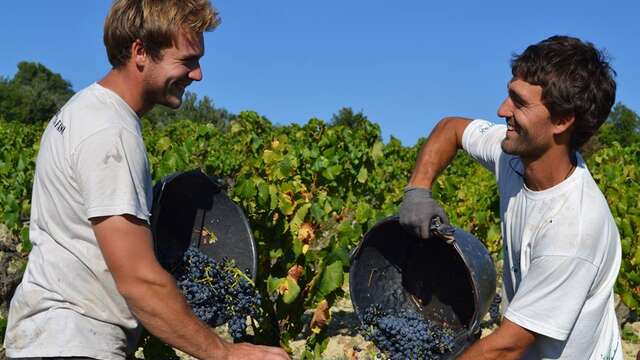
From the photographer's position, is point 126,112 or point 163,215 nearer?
point 126,112

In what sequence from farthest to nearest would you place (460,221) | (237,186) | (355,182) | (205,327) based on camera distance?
(355,182) < (460,221) < (237,186) < (205,327)

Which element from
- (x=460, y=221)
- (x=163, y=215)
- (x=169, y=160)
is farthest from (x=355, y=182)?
(x=163, y=215)

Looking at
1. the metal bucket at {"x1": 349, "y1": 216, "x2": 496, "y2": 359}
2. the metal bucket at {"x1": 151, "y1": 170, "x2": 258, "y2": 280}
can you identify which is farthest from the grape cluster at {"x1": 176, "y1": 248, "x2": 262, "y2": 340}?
the metal bucket at {"x1": 349, "y1": 216, "x2": 496, "y2": 359}

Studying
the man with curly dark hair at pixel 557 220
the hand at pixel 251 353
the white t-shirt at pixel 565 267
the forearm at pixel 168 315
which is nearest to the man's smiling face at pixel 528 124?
the man with curly dark hair at pixel 557 220

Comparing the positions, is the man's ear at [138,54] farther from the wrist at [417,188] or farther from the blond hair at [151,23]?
Result: the wrist at [417,188]

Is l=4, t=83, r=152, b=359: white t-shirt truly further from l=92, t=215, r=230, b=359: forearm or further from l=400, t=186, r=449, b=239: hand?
l=400, t=186, r=449, b=239: hand

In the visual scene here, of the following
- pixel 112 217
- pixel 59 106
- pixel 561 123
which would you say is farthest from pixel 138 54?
pixel 59 106

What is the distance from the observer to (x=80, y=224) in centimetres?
201

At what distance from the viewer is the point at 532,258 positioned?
2252mm

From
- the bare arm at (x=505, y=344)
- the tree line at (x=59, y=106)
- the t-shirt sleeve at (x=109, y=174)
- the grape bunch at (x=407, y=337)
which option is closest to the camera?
the t-shirt sleeve at (x=109, y=174)

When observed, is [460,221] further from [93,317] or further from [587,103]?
[93,317]

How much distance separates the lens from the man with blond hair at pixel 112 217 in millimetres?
1917

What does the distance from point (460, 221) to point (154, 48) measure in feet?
17.5

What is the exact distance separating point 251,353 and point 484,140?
1323 millimetres
